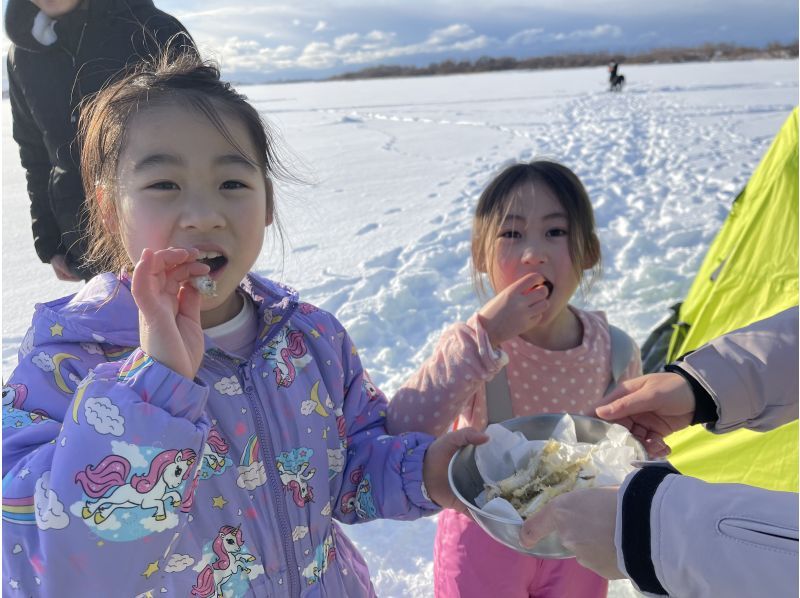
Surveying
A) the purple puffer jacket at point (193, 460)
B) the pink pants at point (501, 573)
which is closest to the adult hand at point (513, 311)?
the purple puffer jacket at point (193, 460)

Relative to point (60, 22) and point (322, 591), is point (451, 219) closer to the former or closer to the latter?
point (60, 22)

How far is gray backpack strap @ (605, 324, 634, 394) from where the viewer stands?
1.97 metres

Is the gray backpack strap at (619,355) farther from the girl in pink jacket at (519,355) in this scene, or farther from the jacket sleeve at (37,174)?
the jacket sleeve at (37,174)

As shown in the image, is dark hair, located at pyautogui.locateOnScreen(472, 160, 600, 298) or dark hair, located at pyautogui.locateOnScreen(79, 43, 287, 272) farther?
dark hair, located at pyautogui.locateOnScreen(472, 160, 600, 298)

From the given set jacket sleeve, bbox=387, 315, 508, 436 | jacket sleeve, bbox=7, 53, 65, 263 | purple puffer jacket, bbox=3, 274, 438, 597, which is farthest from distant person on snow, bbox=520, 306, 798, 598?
jacket sleeve, bbox=7, 53, 65, 263

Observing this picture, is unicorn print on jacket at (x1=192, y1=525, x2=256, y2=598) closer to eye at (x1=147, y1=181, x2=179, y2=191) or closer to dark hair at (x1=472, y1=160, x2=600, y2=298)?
eye at (x1=147, y1=181, x2=179, y2=191)

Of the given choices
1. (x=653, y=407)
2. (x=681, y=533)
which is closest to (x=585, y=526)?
(x=681, y=533)

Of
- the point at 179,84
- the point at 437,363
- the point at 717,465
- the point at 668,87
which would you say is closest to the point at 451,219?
the point at 717,465

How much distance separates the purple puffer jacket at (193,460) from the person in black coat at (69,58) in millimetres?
938

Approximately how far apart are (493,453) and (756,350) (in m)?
0.76

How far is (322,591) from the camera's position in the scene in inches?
52.1

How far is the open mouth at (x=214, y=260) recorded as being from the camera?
1.18 meters

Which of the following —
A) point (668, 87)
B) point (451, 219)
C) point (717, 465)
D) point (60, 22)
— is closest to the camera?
point (60, 22)

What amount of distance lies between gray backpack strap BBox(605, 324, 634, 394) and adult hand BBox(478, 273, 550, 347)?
1.30 ft
